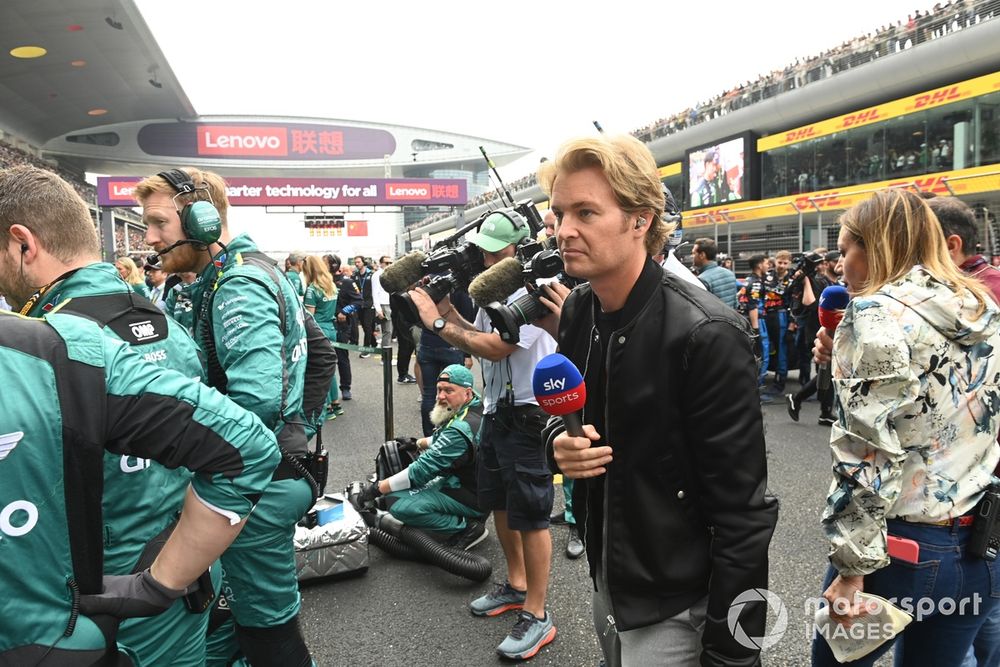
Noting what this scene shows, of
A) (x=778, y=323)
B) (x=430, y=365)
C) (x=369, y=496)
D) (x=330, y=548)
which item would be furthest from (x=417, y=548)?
(x=778, y=323)

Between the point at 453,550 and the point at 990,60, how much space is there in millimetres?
21270

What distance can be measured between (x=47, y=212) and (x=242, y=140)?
162ft

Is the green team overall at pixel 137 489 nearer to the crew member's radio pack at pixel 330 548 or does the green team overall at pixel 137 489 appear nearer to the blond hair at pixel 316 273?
the crew member's radio pack at pixel 330 548

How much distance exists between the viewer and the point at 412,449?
187 inches

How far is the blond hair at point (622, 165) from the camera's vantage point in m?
1.48

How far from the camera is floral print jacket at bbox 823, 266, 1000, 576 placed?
157 centimetres

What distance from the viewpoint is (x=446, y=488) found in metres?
4.05

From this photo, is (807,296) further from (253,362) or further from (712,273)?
(253,362)

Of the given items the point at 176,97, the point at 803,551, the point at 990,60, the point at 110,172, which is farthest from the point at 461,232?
the point at 110,172

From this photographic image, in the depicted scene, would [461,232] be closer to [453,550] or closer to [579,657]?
[453,550]

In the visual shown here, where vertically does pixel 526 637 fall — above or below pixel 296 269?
below

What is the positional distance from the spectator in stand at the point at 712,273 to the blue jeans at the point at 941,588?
4757 mm

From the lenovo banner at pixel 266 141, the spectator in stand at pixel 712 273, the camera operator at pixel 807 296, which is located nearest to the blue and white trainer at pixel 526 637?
the spectator in stand at pixel 712 273

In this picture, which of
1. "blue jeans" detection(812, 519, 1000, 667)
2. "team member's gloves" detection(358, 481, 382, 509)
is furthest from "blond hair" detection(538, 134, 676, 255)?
"team member's gloves" detection(358, 481, 382, 509)
